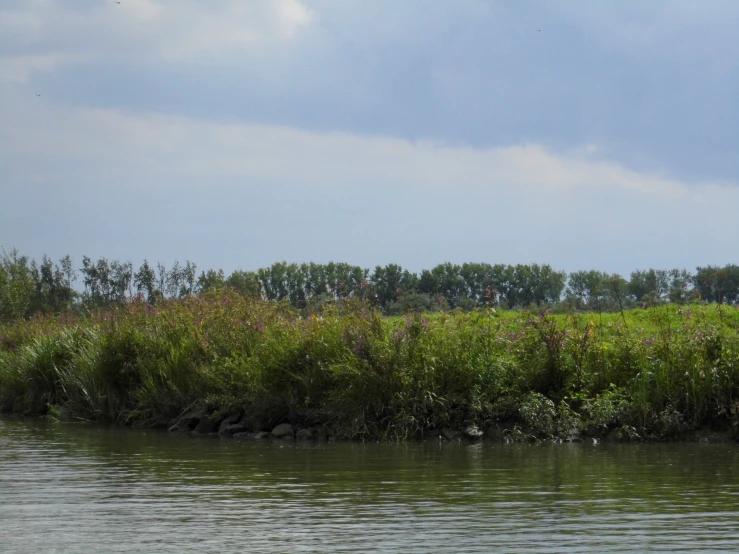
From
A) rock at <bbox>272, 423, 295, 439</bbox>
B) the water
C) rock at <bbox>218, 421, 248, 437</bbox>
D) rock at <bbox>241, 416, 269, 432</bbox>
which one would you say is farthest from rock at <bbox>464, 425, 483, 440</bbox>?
rock at <bbox>218, 421, 248, 437</bbox>

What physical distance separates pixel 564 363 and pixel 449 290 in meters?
96.2

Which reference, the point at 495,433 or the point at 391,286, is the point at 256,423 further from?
the point at 391,286

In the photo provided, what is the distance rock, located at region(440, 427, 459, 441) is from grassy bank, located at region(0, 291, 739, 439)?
23 centimetres

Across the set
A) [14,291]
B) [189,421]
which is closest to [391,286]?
[14,291]

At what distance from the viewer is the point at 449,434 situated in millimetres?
16812

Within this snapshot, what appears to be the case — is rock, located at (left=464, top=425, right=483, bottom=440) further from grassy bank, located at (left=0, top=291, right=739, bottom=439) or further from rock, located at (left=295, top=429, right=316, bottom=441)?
rock, located at (left=295, top=429, right=316, bottom=441)

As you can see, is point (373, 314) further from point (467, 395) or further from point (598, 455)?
point (598, 455)

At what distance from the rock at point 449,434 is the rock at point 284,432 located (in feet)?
9.81

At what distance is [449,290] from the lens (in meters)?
114

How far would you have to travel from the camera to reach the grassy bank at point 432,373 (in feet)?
54.3

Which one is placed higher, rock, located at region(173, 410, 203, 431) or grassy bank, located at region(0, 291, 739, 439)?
grassy bank, located at region(0, 291, 739, 439)

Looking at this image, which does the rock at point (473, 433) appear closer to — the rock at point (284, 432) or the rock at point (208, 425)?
the rock at point (284, 432)

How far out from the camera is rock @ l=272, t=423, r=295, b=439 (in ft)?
58.9

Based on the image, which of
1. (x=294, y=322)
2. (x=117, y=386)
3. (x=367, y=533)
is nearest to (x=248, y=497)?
(x=367, y=533)
